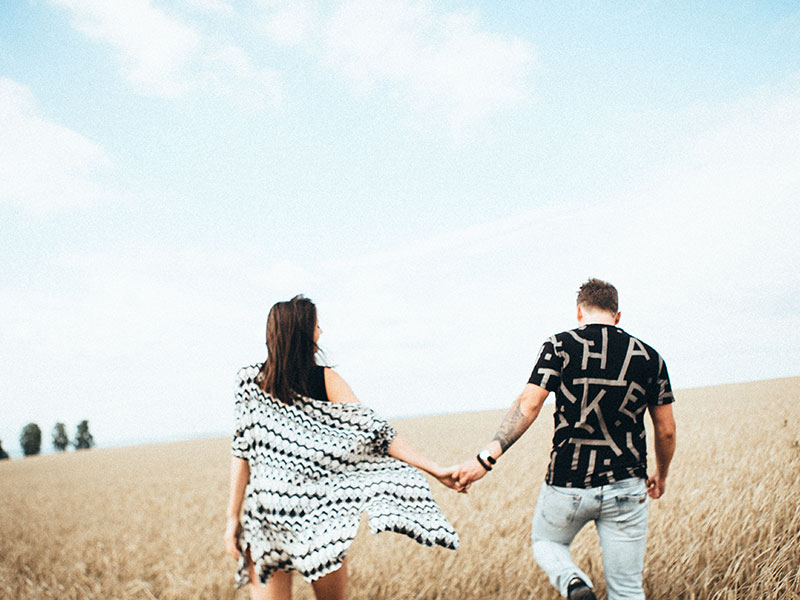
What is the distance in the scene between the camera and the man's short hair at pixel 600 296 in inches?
120

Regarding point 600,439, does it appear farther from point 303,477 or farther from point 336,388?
point 303,477

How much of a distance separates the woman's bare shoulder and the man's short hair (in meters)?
1.37

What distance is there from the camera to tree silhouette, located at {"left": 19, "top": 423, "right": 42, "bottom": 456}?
48275 mm

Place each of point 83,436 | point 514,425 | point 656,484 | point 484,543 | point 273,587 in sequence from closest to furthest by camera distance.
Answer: point 273,587
point 514,425
point 656,484
point 484,543
point 83,436

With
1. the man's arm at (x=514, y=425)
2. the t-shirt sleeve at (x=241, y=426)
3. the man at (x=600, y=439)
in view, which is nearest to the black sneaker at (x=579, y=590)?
the man at (x=600, y=439)

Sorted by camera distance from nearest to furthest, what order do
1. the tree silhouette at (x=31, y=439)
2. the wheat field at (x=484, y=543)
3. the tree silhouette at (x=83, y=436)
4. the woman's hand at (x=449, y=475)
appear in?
the woman's hand at (x=449, y=475), the wheat field at (x=484, y=543), the tree silhouette at (x=31, y=439), the tree silhouette at (x=83, y=436)

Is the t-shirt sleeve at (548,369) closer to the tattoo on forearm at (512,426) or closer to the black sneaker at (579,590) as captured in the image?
the tattoo on forearm at (512,426)

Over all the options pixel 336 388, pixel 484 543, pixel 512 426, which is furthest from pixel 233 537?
pixel 484 543

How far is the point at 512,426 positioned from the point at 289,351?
1344 mm

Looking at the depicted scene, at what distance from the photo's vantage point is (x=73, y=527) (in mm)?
9422

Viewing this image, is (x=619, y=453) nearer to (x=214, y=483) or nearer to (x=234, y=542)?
(x=234, y=542)

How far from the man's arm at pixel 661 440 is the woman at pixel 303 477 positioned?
1.29 metres

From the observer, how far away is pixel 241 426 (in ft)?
9.96

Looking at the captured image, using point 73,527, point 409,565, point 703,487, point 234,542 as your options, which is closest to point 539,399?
point 234,542
